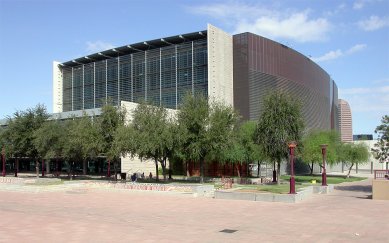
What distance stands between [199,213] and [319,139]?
40.0m

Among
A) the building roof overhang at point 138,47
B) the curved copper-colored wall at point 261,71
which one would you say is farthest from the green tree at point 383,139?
the building roof overhang at point 138,47

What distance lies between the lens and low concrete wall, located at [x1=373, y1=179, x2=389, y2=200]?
26844 millimetres

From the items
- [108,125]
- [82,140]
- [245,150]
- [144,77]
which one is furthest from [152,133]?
[144,77]

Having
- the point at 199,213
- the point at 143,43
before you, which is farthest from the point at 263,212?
the point at 143,43

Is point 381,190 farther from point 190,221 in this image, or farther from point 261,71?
point 261,71

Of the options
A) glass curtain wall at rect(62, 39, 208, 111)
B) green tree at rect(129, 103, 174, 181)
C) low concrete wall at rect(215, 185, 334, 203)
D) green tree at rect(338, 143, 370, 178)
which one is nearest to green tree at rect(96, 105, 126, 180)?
green tree at rect(129, 103, 174, 181)

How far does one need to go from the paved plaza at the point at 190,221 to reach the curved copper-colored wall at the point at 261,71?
44.6m

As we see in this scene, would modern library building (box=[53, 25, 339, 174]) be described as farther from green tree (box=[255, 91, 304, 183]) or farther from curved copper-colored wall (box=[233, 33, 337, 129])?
green tree (box=[255, 91, 304, 183])

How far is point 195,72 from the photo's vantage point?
70188 mm

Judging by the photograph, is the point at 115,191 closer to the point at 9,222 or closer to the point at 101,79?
the point at 9,222

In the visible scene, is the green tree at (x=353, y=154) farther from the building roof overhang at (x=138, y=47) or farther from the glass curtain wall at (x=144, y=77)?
the building roof overhang at (x=138, y=47)

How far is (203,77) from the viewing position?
68.9 metres

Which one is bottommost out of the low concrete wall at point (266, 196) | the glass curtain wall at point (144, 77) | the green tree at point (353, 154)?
the low concrete wall at point (266, 196)

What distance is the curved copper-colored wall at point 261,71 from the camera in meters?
70.3
